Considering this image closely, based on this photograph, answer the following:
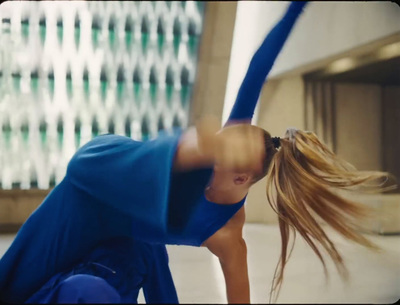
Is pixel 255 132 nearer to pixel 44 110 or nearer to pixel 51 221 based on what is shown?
pixel 51 221

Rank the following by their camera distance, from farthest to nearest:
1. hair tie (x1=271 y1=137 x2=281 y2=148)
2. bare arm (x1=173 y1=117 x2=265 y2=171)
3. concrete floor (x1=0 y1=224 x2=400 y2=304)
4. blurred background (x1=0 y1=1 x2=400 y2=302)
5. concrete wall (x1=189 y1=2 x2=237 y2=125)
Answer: concrete wall (x1=189 y1=2 x2=237 y2=125) < blurred background (x1=0 y1=1 x2=400 y2=302) < concrete floor (x1=0 y1=224 x2=400 y2=304) < hair tie (x1=271 y1=137 x2=281 y2=148) < bare arm (x1=173 y1=117 x2=265 y2=171)

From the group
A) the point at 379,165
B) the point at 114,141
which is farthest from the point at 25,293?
the point at 379,165

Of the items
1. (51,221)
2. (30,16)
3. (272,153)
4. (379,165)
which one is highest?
(30,16)

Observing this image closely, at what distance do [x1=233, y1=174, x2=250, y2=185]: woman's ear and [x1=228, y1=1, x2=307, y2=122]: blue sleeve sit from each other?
0.07 metres

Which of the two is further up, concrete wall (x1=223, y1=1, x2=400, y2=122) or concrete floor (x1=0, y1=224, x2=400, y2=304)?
concrete wall (x1=223, y1=1, x2=400, y2=122)

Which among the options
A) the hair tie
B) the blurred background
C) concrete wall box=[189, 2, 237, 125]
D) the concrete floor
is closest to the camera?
the hair tie

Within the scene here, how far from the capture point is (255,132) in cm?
53

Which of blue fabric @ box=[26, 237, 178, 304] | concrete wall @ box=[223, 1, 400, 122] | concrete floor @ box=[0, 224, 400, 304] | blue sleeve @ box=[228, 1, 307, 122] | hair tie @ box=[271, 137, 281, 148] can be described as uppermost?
concrete wall @ box=[223, 1, 400, 122]

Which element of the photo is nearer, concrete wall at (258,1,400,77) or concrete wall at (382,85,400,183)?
concrete wall at (258,1,400,77)

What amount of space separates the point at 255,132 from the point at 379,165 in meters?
2.77

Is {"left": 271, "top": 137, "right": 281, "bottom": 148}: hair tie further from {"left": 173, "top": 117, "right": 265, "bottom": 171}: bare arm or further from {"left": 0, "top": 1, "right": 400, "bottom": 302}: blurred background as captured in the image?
{"left": 0, "top": 1, "right": 400, "bottom": 302}: blurred background

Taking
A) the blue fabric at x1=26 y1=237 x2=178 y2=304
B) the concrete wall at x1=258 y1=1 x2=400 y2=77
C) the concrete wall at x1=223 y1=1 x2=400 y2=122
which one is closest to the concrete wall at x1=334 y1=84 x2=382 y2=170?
the concrete wall at x1=223 y1=1 x2=400 y2=122

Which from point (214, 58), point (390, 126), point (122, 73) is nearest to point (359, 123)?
point (390, 126)

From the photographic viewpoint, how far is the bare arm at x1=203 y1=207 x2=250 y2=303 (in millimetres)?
575
